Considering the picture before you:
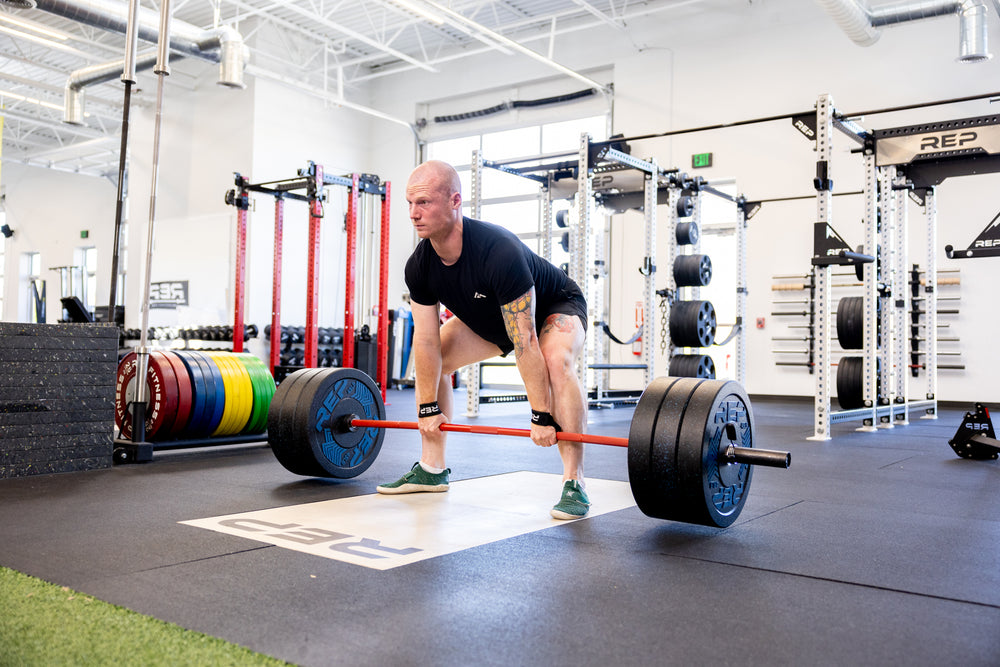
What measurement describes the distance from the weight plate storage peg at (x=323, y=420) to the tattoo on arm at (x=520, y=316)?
0.84 metres

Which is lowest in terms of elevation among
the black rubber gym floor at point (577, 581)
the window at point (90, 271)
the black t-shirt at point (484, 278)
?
the black rubber gym floor at point (577, 581)

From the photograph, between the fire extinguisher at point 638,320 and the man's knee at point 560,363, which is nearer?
the man's knee at point 560,363

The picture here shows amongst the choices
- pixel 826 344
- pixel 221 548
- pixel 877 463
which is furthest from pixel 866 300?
pixel 221 548

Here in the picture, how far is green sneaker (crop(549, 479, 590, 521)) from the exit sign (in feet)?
24.9

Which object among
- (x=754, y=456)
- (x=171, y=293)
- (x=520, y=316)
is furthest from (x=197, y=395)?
(x=171, y=293)

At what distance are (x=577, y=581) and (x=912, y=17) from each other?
7.57m

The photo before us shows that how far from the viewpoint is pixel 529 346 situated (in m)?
2.12

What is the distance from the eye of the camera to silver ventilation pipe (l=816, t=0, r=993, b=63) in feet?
21.3

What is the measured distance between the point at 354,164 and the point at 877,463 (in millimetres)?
9662

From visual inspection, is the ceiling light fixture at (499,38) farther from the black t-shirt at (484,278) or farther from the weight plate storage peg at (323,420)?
the black t-shirt at (484,278)

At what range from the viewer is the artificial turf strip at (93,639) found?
3.81ft

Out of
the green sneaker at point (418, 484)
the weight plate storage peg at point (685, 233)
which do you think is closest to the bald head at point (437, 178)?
the green sneaker at point (418, 484)

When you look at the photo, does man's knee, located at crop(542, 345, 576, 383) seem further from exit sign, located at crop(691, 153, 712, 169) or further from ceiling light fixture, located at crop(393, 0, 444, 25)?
exit sign, located at crop(691, 153, 712, 169)

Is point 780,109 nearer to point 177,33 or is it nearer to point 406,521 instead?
point 177,33
